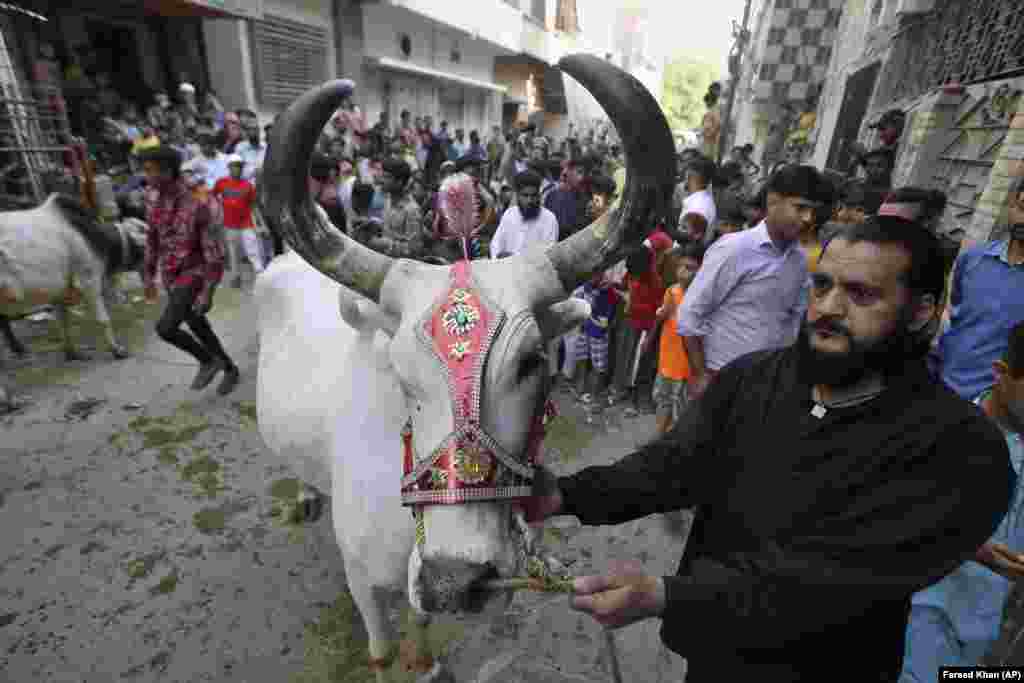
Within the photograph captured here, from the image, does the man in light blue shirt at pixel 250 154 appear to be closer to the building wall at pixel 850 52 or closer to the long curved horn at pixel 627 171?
the long curved horn at pixel 627 171

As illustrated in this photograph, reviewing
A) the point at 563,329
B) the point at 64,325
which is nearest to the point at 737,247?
the point at 563,329

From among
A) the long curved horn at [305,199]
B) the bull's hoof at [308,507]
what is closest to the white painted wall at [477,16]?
the bull's hoof at [308,507]

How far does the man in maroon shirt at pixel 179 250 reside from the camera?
446 cm

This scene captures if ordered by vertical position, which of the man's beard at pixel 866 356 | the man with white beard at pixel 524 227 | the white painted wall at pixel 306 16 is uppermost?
the white painted wall at pixel 306 16

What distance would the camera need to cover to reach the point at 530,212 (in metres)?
5.06

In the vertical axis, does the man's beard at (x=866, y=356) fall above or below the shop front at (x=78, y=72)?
below

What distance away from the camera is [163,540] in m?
3.37

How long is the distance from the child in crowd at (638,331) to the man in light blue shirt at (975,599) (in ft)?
8.80

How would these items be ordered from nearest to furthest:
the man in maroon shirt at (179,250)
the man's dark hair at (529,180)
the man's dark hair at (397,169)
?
the man in maroon shirt at (179,250)
the man's dark hair at (529,180)
the man's dark hair at (397,169)

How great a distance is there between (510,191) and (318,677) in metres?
10.1

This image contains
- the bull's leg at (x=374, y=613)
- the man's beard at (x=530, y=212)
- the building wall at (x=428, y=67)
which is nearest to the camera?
the bull's leg at (x=374, y=613)

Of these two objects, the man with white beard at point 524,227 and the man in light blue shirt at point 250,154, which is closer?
the man with white beard at point 524,227

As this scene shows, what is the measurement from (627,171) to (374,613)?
7.00 feet

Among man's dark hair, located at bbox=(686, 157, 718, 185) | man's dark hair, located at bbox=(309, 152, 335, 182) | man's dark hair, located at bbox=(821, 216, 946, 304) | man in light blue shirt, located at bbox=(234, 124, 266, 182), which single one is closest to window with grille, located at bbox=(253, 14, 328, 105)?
man in light blue shirt, located at bbox=(234, 124, 266, 182)
